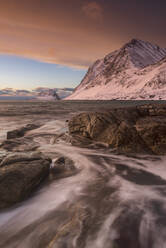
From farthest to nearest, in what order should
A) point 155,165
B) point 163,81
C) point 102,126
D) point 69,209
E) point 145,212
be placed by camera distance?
point 163,81 → point 102,126 → point 155,165 → point 69,209 → point 145,212

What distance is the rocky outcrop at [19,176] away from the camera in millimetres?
3369

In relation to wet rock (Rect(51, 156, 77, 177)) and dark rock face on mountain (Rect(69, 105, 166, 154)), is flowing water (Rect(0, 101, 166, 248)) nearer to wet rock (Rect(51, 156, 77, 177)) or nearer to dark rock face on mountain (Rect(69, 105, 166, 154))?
wet rock (Rect(51, 156, 77, 177))

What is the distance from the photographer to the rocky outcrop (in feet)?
11.1

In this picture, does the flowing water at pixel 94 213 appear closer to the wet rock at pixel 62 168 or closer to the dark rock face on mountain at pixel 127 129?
the wet rock at pixel 62 168

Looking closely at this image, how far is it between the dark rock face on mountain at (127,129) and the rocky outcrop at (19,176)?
3627mm

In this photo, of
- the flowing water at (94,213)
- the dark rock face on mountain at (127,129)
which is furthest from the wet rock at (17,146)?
the flowing water at (94,213)

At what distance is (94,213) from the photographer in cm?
305

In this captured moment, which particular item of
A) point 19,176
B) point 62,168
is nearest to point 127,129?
point 62,168

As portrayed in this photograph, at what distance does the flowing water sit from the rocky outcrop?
197 mm

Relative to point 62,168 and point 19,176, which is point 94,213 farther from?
point 62,168

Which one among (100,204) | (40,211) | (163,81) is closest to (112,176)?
(100,204)

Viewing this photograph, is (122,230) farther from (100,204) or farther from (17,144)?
(17,144)

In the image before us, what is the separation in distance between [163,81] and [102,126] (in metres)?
172

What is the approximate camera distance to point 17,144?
25.3 ft
